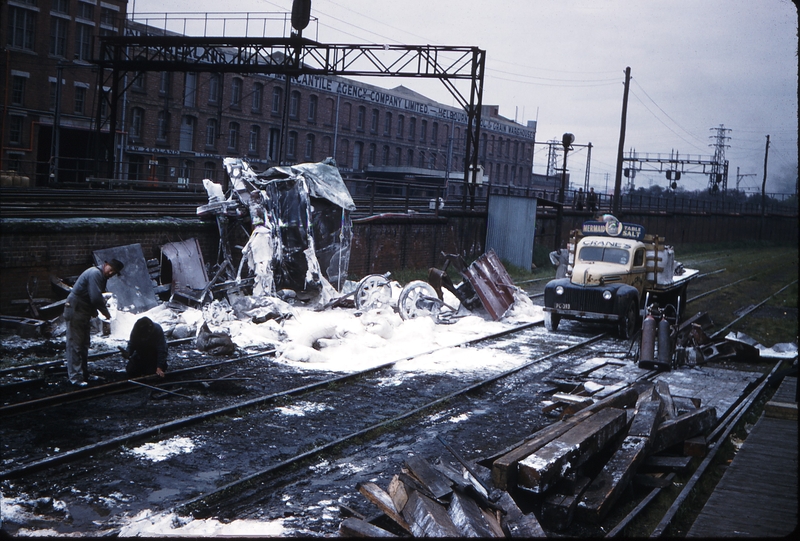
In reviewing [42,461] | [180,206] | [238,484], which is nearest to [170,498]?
[238,484]

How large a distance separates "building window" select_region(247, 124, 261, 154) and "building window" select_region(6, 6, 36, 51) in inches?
639

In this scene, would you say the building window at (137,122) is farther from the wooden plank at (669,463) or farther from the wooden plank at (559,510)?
the wooden plank at (559,510)

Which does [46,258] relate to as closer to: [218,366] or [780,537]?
[218,366]

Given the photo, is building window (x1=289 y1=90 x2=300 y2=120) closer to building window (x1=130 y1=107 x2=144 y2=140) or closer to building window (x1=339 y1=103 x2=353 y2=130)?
building window (x1=339 y1=103 x2=353 y2=130)

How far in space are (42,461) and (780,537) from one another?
6.96 meters

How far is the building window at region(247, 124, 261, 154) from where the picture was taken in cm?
5206

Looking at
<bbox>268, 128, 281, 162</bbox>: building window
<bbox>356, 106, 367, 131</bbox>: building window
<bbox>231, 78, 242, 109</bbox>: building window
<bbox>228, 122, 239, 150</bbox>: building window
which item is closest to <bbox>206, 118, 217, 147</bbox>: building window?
<bbox>228, 122, 239, 150</bbox>: building window

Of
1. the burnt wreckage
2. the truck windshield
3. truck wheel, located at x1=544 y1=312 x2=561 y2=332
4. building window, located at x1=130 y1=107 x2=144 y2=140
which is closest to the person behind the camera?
the burnt wreckage

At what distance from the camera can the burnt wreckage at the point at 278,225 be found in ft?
58.8

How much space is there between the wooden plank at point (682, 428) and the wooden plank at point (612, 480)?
55 centimetres

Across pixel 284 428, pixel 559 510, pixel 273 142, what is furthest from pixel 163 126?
pixel 559 510

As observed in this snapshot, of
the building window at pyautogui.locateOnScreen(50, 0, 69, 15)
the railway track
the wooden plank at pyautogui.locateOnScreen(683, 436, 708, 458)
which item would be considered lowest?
the railway track

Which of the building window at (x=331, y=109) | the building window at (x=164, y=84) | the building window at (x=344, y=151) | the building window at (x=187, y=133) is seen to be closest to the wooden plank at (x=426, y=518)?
the building window at (x=164, y=84)

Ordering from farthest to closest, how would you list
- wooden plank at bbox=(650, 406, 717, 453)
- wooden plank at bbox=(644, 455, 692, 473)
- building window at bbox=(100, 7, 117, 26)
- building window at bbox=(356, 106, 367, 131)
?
building window at bbox=(356, 106, 367, 131) → building window at bbox=(100, 7, 117, 26) → wooden plank at bbox=(650, 406, 717, 453) → wooden plank at bbox=(644, 455, 692, 473)
